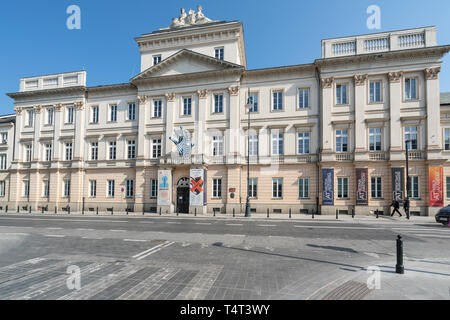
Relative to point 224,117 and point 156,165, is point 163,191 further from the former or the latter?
point 224,117

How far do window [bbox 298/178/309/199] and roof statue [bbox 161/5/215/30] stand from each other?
22.1 m

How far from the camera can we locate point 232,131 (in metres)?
25.3

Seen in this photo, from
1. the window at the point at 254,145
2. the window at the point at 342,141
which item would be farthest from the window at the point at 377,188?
the window at the point at 254,145

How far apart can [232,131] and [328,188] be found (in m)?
11.3

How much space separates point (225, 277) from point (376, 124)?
23.4 m

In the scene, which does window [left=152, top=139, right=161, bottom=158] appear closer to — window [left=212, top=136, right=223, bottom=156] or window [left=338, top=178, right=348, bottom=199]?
window [left=212, top=136, right=223, bottom=156]

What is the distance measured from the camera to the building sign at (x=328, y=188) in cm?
2262

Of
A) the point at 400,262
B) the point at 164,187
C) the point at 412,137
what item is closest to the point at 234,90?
the point at 164,187

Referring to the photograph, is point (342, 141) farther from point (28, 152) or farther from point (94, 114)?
point (28, 152)

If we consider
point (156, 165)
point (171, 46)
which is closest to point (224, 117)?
point (156, 165)

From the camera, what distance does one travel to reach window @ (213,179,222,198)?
25.3 m

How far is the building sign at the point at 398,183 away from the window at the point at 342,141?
15.7ft
